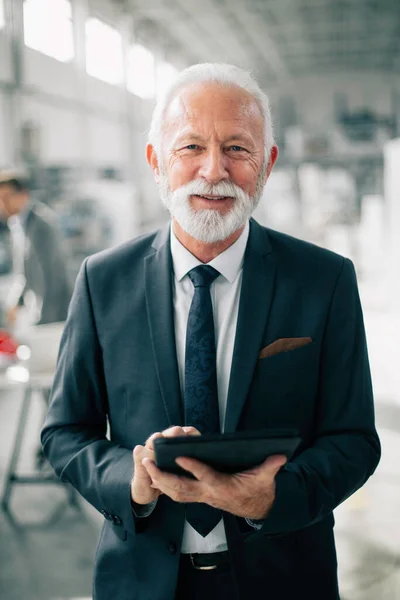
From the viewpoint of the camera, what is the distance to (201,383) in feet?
3.84

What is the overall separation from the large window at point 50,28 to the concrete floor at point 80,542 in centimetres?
691

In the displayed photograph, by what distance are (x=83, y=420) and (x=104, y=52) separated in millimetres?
11993

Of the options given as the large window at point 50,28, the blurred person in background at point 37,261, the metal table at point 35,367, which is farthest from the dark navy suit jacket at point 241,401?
the large window at point 50,28

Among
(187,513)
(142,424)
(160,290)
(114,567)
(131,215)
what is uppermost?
(131,215)

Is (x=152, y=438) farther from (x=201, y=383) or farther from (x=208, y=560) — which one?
(x=208, y=560)

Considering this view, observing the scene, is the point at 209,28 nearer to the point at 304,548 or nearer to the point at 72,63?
the point at 72,63

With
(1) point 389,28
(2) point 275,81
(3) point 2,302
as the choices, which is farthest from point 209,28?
(3) point 2,302

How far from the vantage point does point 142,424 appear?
1.19 meters

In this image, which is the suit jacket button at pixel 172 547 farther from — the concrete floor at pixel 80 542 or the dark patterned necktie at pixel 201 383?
the concrete floor at pixel 80 542

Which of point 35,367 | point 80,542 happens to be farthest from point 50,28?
point 80,542

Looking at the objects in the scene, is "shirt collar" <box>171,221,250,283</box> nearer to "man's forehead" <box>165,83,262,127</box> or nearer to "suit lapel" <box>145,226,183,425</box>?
"suit lapel" <box>145,226,183,425</box>

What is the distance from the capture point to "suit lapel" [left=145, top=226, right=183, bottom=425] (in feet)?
3.80

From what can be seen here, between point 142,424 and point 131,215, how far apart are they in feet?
24.7

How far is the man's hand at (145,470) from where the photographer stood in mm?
964
